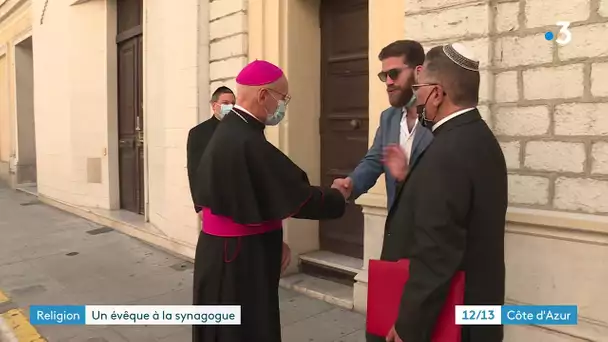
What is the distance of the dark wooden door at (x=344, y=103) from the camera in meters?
5.14

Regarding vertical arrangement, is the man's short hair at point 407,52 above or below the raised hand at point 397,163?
above

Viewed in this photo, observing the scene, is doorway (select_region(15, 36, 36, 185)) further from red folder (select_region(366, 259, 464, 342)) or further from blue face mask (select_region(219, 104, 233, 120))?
red folder (select_region(366, 259, 464, 342))

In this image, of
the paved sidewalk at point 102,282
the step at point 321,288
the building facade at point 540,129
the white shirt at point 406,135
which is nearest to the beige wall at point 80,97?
the paved sidewalk at point 102,282

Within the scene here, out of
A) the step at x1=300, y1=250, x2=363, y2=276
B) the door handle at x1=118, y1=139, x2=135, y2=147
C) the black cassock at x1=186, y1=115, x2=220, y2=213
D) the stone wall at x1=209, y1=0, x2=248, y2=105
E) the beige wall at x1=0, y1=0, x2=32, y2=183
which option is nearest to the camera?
the black cassock at x1=186, y1=115, x2=220, y2=213

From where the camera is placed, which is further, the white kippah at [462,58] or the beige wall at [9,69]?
the beige wall at [9,69]

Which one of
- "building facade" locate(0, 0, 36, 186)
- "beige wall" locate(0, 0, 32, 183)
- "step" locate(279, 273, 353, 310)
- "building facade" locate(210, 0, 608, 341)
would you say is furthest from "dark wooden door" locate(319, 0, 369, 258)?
"building facade" locate(0, 0, 36, 186)

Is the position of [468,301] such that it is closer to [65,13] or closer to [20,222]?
[20,222]

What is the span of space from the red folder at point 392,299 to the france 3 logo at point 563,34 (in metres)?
2.10

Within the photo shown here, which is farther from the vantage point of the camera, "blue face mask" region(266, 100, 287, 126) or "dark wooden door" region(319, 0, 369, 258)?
"dark wooden door" region(319, 0, 369, 258)

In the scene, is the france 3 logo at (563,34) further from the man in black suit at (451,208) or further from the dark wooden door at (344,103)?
the dark wooden door at (344,103)

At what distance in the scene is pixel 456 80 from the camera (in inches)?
79.2
